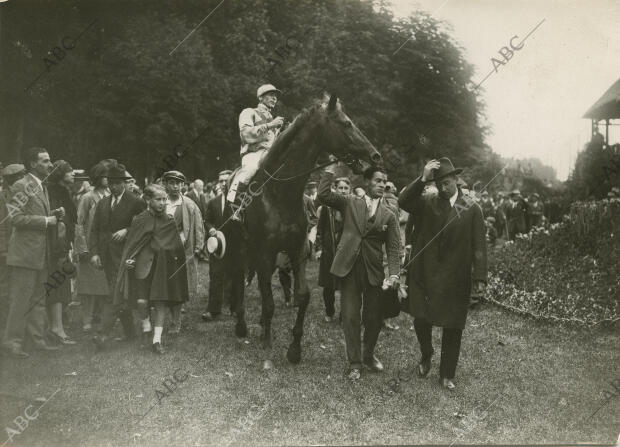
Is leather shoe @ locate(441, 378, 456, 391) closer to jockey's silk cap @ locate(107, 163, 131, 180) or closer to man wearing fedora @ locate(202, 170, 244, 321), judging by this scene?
man wearing fedora @ locate(202, 170, 244, 321)

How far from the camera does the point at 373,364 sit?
630 centimetres

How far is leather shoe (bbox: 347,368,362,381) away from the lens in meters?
5.93

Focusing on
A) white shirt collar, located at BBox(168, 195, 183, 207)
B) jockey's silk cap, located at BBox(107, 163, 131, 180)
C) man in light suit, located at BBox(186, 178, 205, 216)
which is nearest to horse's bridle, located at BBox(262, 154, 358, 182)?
white shirt collar, located at BBox(168, 195, 183, 207)

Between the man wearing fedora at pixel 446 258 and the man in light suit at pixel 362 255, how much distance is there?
0.99 feet

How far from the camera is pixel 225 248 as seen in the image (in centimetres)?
791

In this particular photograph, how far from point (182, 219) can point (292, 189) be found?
2240 millimetres

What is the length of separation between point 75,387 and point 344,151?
149 inches

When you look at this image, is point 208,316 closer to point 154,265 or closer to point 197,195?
point 154,265

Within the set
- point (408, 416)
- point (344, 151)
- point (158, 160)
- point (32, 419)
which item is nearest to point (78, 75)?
point (158, 160)

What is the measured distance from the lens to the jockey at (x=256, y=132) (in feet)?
23.8

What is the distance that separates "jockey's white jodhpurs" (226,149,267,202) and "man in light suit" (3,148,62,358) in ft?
7.08

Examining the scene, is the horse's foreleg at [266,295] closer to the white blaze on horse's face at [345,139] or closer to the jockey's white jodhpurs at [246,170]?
the jockey's white jodhpurs at [246,170]

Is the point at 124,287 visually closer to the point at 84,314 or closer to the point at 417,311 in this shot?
the point at 84,314

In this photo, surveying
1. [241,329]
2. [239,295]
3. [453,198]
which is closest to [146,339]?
[241,329]
